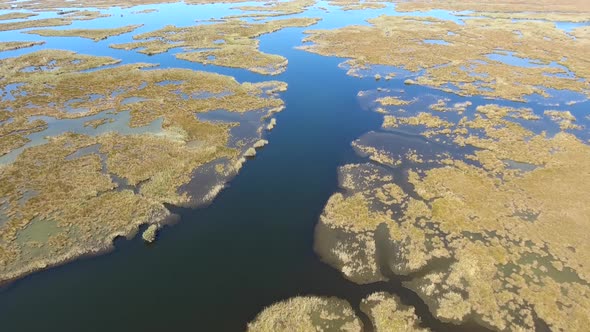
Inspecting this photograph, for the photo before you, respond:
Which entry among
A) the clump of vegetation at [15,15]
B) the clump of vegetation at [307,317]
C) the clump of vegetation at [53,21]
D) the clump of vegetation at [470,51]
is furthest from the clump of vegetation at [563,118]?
the clump of vegetation at [15,15]

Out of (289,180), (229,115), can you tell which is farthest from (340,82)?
(289,180)

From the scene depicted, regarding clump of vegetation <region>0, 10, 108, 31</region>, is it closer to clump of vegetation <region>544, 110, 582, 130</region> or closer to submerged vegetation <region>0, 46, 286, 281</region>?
submerged vegetation <region>0, 46, 286, 281</region>

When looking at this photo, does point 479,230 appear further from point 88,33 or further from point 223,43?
point 88,33

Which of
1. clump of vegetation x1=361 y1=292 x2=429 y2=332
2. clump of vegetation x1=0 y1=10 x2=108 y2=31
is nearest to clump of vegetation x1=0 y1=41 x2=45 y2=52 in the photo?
clump of vegetation x1=0 y1=10 x2=108 y2=31

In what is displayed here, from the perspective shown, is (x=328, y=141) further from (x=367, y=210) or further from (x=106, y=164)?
(x=106, y=164)

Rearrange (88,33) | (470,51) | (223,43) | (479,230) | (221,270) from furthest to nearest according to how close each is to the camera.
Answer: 1. (88,33)
2. (223,43)
3. (470,51)
4. (479,230)
5. (221,270)

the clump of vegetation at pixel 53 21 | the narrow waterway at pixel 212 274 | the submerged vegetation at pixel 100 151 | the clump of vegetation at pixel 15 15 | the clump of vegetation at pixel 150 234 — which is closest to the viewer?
the narrow waterway at pixel 212 274

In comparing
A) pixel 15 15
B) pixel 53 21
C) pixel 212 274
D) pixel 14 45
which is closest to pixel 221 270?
pixel 212 274

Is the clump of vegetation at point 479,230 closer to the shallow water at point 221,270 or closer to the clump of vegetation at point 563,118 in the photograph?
the shallow water at point 221,270
